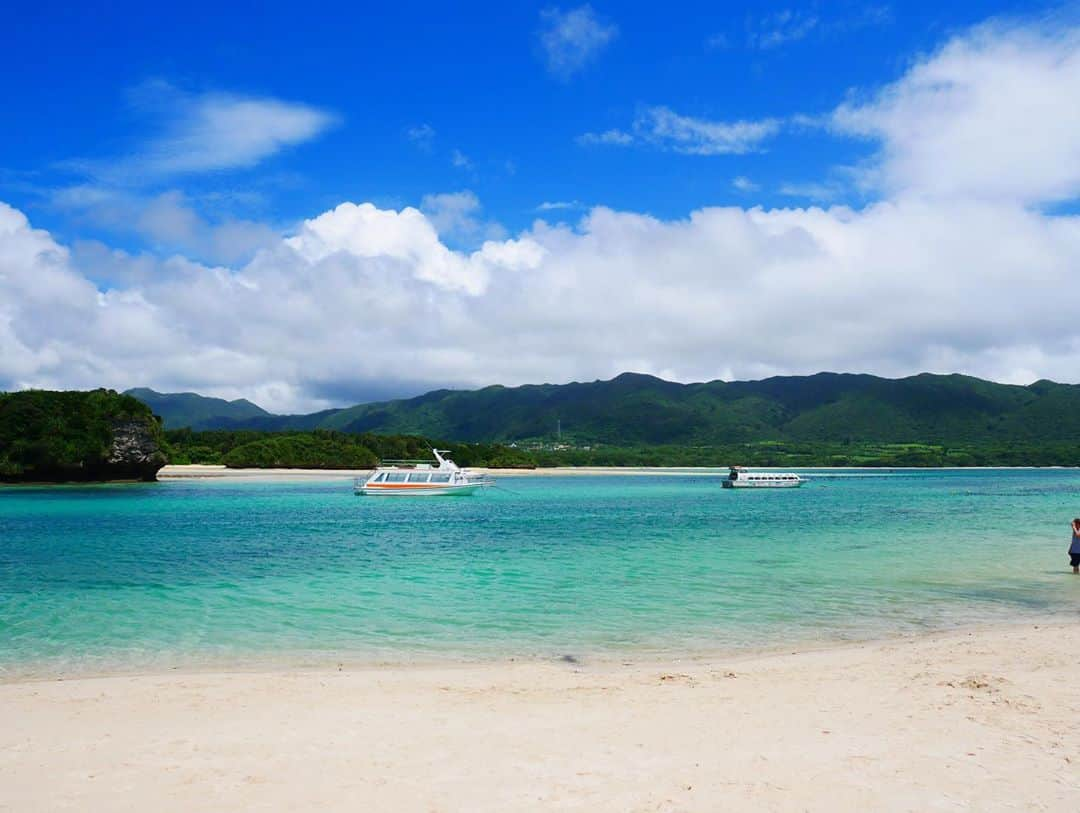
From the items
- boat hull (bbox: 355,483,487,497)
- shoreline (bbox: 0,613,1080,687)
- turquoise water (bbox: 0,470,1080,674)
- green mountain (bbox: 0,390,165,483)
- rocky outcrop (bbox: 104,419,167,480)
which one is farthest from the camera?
rocky outcrop (bbox: 104,419,167,480)

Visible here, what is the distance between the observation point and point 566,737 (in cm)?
923

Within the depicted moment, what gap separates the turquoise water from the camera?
16.2 meters

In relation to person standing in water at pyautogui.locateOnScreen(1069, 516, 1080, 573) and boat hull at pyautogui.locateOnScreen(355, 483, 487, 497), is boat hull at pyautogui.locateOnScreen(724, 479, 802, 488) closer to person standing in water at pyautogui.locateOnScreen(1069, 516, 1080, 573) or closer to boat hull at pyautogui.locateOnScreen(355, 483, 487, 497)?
boat hull at pyautogui.locateOnScreen(355, 483, 487, 497)

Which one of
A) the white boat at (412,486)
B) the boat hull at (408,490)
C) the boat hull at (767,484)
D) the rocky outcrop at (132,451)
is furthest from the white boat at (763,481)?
the rocky outcrop at (132,451)

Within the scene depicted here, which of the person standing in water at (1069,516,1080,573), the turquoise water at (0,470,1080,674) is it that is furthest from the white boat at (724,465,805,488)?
the person standing in water at (1069,516,1080,573)

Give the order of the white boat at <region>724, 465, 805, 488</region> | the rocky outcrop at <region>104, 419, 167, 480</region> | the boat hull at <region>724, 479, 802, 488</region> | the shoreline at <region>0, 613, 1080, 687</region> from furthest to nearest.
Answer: the white boat at <region>724, 465, 805, 488</region> → the boat hull at <region>724, 479, 802, 488</region> → the rocky outcrop at <region>104, 419, 167, 480</region> → the shoreline at <region>0, 613, 1080, 687</region>

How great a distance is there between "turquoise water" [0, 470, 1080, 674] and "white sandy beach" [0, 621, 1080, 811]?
2779 mm

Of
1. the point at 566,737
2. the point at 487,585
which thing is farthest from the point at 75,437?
the point at 566,737

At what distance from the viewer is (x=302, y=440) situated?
15512cm

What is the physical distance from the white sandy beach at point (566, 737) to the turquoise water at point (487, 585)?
9.12 ft

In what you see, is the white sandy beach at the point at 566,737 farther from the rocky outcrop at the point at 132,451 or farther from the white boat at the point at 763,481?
the white boat at the point at 763,481

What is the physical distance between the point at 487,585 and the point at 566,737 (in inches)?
586

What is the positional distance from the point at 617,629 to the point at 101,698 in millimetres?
10218

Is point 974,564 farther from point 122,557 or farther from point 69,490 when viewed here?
point 69,490
